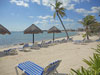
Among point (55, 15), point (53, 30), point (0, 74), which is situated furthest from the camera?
point (55, 15)

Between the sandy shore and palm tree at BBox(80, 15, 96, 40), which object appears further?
palm tree at BBox(80, 15, 96, 40)

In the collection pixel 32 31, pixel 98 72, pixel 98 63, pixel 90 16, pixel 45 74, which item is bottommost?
pixel 45 74

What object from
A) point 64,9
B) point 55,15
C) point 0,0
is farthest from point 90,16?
point 0,0

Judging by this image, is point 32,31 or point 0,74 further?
point 32,31

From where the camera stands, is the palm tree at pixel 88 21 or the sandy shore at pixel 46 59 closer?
the sandy shore at pixel 46 59

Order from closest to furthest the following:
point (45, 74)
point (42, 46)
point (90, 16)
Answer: point (45, 74) → point (42, 46) → point (90, 16)

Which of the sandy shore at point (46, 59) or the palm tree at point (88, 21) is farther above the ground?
the palm tree at point (88, 21)

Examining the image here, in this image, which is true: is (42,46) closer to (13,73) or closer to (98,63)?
(13,73)

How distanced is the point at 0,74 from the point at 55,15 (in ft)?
54.9

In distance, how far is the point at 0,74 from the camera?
3.67 meters

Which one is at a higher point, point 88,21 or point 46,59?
point 88,21

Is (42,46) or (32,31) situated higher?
(32,31)

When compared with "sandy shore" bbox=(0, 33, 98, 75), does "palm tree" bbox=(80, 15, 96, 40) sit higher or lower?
higher

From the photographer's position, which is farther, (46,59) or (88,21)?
(88,21)
